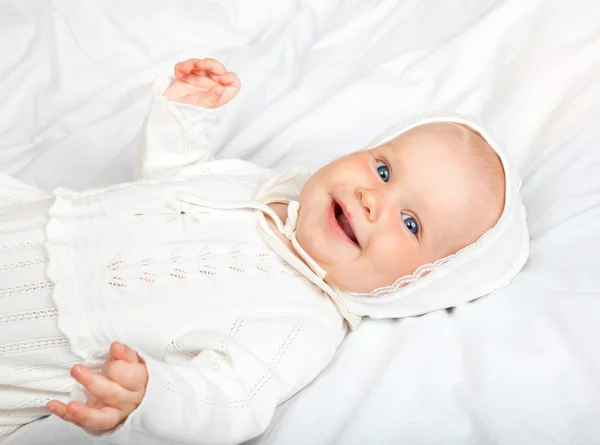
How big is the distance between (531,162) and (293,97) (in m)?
0.53

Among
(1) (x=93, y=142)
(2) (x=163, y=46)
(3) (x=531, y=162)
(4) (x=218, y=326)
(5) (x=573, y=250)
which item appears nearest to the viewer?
(4) (x=218, y=326)

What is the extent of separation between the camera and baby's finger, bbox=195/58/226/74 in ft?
4.38

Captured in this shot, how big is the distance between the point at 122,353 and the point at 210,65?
60 cm

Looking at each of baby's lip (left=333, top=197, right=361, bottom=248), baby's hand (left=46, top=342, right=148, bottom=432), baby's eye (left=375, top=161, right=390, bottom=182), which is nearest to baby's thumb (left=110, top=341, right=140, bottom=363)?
baby's hand (left=46, top=342, right=148, bottom=432)

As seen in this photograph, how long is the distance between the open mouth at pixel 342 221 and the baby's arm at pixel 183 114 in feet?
0.97

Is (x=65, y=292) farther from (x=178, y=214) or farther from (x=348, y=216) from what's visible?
(x=348, y=216)

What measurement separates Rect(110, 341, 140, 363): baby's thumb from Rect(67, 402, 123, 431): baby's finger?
64 mm

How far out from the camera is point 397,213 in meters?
1.18

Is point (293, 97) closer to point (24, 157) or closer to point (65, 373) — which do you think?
point (24, 157)

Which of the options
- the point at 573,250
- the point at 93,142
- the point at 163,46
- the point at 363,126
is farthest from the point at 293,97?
the point at 573,250

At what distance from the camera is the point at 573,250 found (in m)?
1.28

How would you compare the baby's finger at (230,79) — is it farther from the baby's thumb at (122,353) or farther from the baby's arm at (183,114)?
the baby's thumb at (122,353)

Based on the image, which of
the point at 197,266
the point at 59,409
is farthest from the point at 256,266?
Answer: the point at 59,409

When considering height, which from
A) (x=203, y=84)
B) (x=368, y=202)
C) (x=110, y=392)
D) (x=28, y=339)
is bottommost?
(x=28, y=339)
